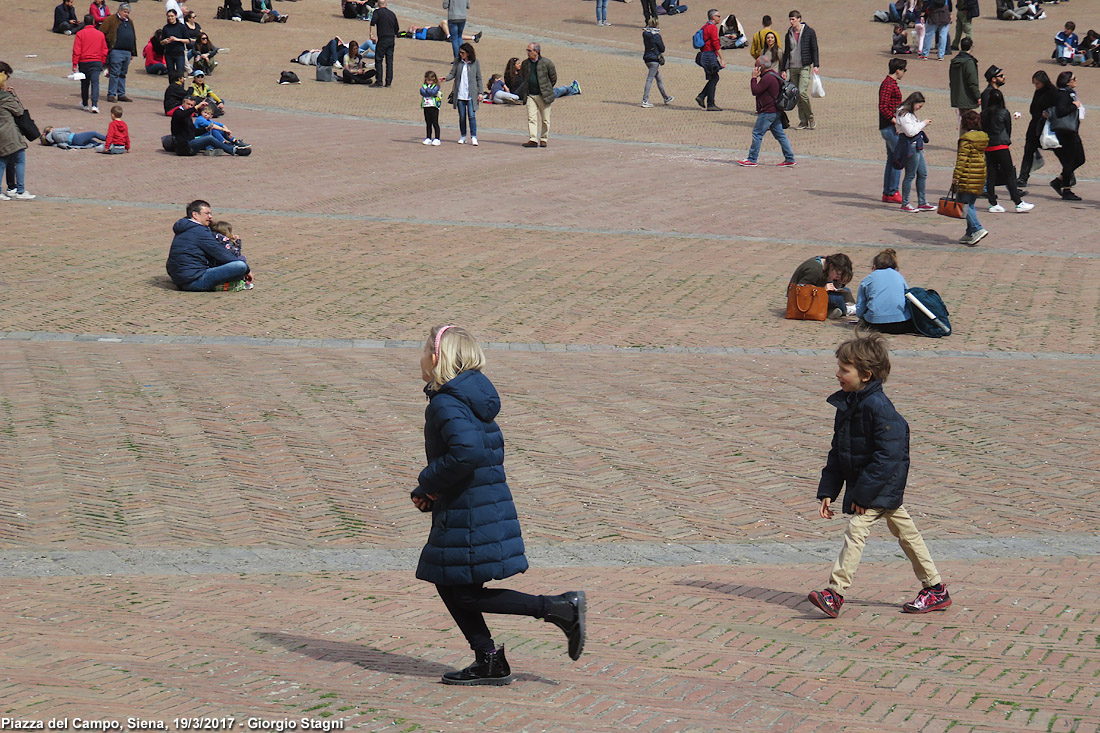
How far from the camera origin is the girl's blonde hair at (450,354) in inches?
194

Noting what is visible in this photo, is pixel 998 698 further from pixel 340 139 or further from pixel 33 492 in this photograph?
pixel 340 139

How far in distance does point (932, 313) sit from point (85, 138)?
1440 centimetres

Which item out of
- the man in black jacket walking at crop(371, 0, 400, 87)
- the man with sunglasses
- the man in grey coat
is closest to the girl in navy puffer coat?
the man with sunglasses

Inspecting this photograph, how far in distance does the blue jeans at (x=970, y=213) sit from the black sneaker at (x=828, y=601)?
11.0 meters

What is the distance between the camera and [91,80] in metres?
22.6

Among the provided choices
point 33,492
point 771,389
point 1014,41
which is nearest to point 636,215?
point 771,389

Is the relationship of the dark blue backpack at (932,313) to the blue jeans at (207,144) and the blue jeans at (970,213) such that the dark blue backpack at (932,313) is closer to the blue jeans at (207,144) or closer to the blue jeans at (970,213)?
the blue jeans at (970,213)

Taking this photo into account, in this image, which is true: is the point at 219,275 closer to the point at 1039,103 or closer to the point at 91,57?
the point at 91,57

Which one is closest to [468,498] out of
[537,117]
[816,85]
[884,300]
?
[884,300]

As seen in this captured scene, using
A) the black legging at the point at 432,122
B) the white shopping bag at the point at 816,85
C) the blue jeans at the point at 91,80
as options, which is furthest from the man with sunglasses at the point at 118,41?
the white shopping bag at the point at 816,85

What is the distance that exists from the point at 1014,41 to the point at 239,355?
2614cm

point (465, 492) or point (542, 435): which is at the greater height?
point (465, 492)

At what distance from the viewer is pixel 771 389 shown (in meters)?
11.0

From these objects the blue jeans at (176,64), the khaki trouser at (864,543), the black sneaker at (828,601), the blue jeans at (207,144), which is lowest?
the black sneaker at (828,601)
